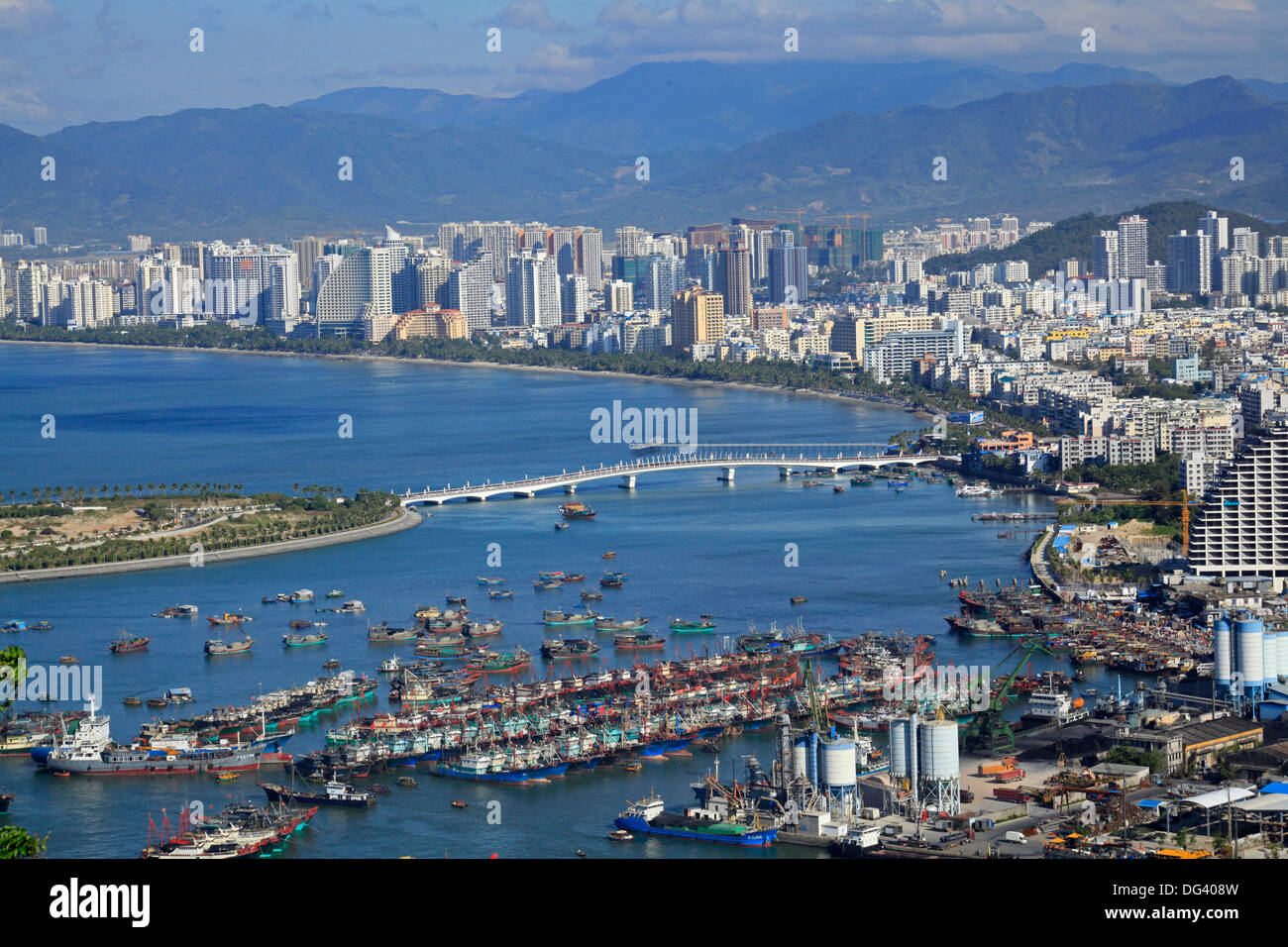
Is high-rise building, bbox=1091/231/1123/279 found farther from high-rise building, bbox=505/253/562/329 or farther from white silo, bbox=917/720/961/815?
white silo, bbox=917/720/961/815

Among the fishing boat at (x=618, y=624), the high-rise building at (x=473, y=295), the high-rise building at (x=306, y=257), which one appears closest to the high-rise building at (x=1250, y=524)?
the fishing boat at (x=618, y=624)

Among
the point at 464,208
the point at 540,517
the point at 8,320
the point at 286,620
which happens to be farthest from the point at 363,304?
the point at 464,208

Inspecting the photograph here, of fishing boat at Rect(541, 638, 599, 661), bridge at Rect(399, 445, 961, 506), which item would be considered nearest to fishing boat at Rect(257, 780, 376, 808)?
fishing boat at Rect(541, 638, 599, 661)

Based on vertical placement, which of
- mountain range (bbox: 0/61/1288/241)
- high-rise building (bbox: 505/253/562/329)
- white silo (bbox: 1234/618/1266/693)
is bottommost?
white silo (bbox: 1234/618/1266/693)

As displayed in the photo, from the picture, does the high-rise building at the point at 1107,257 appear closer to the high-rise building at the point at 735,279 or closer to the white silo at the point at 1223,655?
the high-rise building at the point at 735,279
